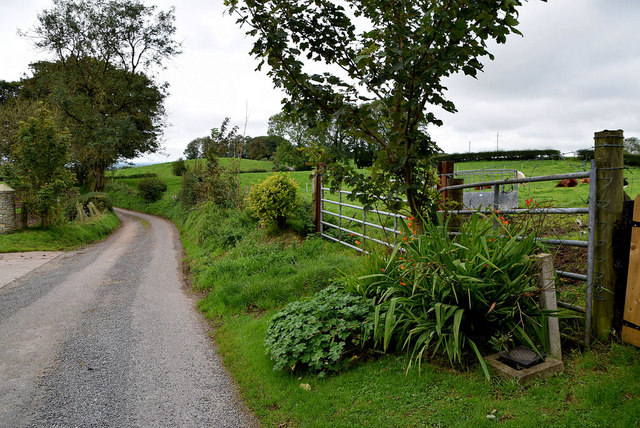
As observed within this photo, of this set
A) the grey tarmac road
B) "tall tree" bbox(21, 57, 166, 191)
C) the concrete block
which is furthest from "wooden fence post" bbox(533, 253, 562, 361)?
"tall tree" bbox(21, 57, 166, 191)

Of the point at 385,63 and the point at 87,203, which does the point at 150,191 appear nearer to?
the point at 87,203

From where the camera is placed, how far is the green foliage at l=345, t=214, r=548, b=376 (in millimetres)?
3381

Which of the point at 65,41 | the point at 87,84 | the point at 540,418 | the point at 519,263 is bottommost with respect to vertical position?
the point at 540,418

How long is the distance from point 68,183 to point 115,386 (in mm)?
15460

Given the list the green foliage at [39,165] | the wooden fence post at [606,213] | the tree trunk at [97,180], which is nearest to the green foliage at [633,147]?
the wooden fence post at [606,213]

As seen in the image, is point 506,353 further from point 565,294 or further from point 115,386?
point 115,386

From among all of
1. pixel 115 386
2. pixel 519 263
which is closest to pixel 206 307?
pixel 115 386

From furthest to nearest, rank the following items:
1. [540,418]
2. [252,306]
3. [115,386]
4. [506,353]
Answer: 1. [252,306]
2. [115,386]
3. [506,353]
4. [540,418]

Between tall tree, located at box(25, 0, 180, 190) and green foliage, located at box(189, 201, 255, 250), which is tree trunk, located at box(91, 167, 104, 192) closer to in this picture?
tall tree, located at box(25, 0, 180, 190)

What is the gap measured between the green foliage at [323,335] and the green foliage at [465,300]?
0.95ft

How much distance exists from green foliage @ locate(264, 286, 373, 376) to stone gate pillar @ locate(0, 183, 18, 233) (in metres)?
15.7

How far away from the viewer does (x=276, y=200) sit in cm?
1076

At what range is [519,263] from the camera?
3.49m

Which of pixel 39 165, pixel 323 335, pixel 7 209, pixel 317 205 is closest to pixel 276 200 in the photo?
pixel 317 205
